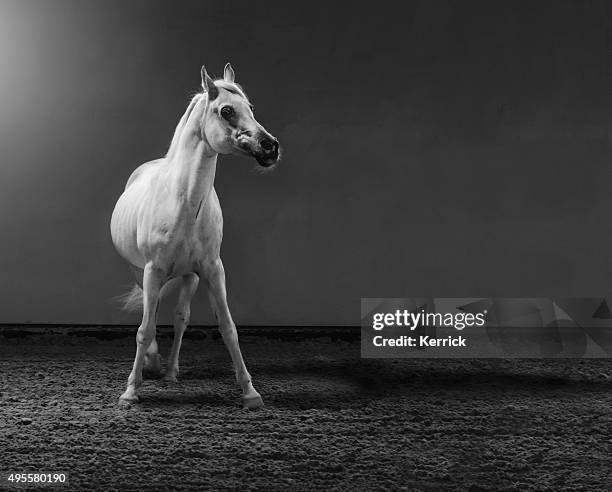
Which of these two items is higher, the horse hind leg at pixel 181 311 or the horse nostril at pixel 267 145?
the horse nostril at pixel 267 145

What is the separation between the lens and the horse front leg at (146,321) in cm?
309

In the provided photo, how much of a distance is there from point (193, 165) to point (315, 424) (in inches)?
44.8

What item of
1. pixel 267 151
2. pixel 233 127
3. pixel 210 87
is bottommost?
pixel 267 151

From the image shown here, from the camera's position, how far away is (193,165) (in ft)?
10.1

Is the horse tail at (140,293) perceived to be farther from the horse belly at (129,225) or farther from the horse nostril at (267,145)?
the horse nostril at (267,145)

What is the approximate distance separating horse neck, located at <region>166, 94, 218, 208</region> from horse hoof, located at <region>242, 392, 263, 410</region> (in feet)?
2.66

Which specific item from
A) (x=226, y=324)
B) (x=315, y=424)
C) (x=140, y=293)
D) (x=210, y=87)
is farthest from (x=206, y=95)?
(x=315, y=424)

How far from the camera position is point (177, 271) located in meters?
3.11

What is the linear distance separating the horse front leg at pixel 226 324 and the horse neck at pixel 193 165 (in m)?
0.29

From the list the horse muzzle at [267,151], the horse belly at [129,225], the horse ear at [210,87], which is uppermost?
the horse ear at [210,87]

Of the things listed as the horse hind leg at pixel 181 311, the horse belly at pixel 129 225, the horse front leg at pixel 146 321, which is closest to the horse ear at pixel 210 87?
the horse belly at pixel 129 225

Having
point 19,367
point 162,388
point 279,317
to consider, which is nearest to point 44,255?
point 19,367

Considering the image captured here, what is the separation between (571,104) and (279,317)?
233 centimetres

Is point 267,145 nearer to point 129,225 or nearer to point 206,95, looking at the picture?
point 206,95
